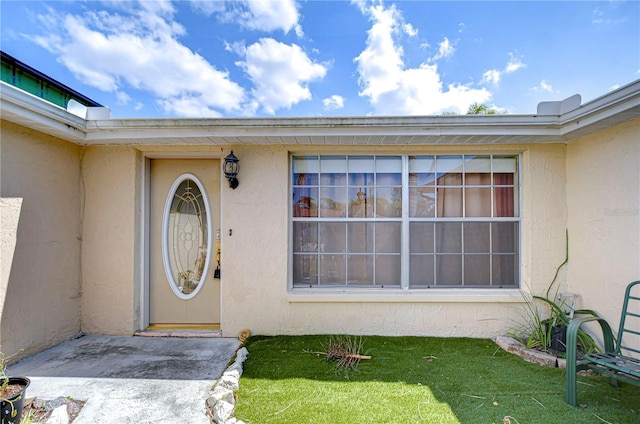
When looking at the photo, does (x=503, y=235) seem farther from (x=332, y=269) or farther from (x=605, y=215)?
(x=332, y=269)

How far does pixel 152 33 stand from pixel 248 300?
18.1 feet

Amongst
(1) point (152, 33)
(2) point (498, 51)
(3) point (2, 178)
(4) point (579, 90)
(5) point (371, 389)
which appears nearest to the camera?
(5) point (371, 389)

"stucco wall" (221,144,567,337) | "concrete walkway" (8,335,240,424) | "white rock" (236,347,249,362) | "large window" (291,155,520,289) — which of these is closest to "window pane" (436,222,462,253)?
"large window" (291,155,520,289)

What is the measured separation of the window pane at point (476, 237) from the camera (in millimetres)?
4164

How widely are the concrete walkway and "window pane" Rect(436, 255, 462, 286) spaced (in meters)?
3.11

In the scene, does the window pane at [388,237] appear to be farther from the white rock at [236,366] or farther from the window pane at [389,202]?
the white rock at [236,366]

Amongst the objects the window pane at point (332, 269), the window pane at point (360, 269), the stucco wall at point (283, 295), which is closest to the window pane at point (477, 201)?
the stucco wall at point (283, 295)

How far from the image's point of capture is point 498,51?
598 cm

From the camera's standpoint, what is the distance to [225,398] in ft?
8.33

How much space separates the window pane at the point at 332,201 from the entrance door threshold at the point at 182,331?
2379 millimetres

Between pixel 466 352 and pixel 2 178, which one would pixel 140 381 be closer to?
pixel 2 178

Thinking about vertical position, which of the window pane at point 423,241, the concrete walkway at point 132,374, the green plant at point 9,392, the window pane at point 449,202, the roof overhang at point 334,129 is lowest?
the concrete walkway at point 132,374

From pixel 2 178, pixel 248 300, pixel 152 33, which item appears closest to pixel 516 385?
pixel 248 300

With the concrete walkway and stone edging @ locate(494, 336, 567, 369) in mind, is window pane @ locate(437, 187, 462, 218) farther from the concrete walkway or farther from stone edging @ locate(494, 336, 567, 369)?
the concrete walkway
